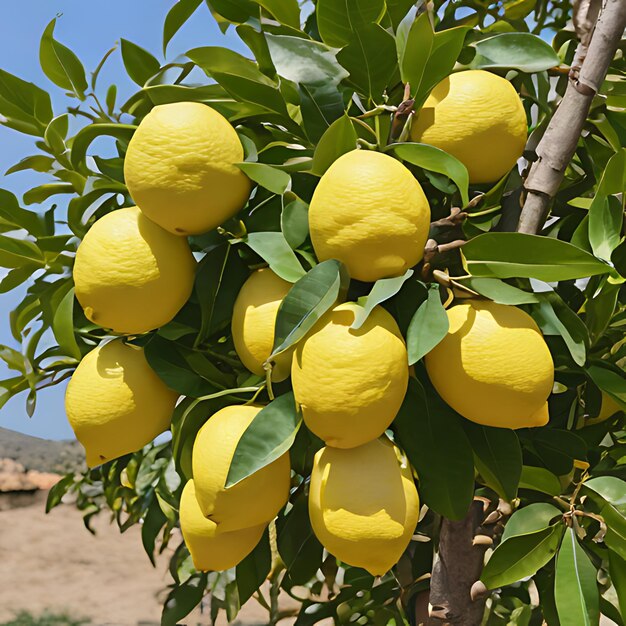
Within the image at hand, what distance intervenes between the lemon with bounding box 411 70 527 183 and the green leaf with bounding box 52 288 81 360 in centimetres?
32

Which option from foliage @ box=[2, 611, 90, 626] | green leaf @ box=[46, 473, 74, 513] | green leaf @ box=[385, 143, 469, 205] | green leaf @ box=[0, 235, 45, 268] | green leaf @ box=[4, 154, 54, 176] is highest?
green leaf @ box=[385, 143, 469, 205]

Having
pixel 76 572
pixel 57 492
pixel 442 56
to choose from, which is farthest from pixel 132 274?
pixel 76 572

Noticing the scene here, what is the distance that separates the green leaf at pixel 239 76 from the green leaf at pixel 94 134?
0.27ft

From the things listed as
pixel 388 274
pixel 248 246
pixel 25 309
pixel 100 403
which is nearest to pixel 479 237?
pixel 388 274

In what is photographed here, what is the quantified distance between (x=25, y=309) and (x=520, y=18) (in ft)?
1.93

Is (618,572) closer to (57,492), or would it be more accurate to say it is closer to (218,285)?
(218,285)

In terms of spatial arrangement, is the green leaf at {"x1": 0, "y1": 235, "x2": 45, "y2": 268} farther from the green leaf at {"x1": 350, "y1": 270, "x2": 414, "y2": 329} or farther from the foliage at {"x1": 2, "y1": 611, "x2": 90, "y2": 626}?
the foliage at {"x1": 2, "y1": 611, "x2": 90, "y2": 626}

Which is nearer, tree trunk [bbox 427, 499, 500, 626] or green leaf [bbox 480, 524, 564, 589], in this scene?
green leaf [bbox 480, 524, 564, 589]

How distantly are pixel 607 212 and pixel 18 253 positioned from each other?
20.8 inches

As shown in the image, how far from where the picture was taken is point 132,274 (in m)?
0.55

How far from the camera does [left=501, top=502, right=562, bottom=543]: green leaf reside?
2.08 ft

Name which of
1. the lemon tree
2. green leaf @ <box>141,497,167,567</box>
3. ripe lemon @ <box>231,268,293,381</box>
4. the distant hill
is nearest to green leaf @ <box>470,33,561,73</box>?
the lemon tree

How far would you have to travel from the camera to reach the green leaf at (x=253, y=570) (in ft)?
2.31

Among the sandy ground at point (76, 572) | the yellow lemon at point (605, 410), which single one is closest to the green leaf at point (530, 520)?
the yellow lemon at point (605, 410)
